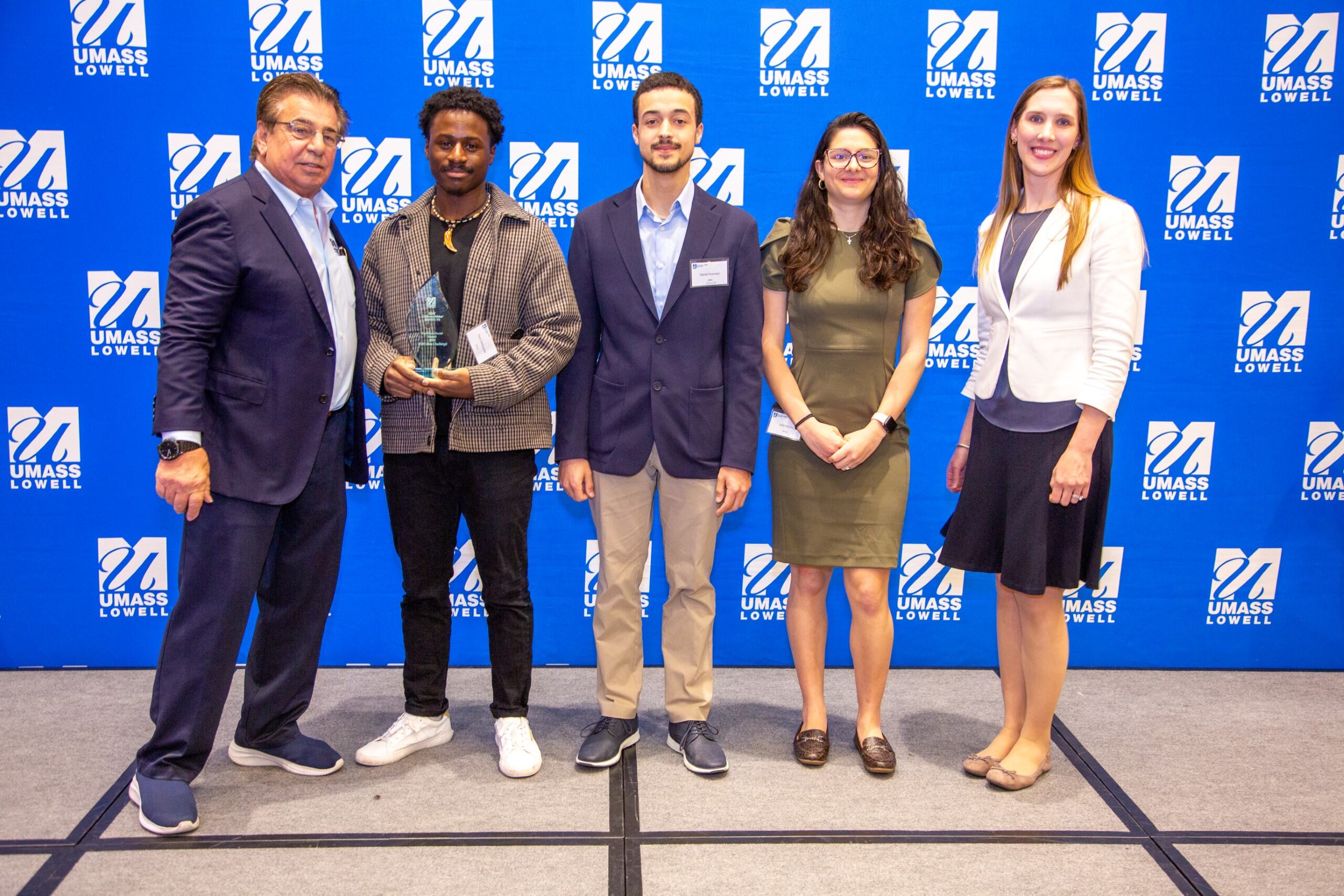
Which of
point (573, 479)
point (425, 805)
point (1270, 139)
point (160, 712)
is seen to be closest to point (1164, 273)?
point (1270, 139)

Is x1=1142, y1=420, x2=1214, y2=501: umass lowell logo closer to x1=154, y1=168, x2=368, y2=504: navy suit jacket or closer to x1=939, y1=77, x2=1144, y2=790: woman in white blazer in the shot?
x1=939, y1=77, x2=1144, y2=790: woman in white blazer

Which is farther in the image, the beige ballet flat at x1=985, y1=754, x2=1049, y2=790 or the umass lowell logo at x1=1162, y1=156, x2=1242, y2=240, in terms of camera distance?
the umass lowell logo at x1=1162, y1=156, x2=1242, y2=240

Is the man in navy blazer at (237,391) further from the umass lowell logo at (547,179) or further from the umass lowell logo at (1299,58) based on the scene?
the umass lowell logo at (1299,58)

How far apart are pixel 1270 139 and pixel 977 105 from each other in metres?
1.01

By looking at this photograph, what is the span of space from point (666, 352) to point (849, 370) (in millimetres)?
500

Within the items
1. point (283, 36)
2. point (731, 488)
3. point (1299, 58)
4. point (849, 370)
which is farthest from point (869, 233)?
point (283, 36)

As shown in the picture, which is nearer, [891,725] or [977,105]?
[891,725]

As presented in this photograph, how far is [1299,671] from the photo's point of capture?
149 inches

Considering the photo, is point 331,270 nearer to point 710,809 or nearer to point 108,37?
point 108,37

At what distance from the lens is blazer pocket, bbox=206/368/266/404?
2482mm

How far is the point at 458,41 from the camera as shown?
3.37m

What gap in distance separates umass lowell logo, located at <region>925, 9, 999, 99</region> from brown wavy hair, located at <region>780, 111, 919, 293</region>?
88 centimetres

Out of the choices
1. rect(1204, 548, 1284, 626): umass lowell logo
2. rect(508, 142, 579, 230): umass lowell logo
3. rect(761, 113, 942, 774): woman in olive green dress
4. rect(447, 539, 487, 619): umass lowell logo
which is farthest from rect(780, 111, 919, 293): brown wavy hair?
rect(1204, 548, 1284, 626): umass lowell logo

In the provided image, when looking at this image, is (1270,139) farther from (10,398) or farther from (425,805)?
(10,398)
